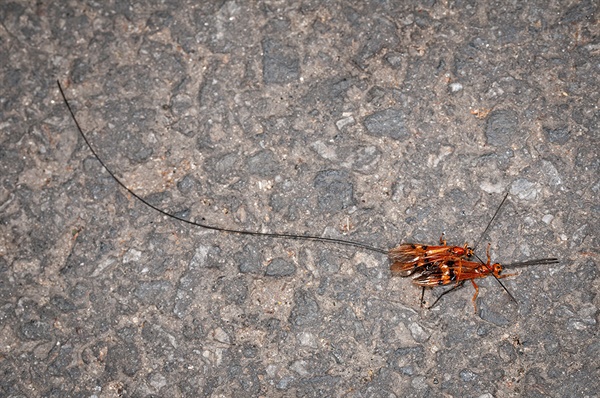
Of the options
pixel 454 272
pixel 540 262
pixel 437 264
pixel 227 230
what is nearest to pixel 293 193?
pixel 227 230

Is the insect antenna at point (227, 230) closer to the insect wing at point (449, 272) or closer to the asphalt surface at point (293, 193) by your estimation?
the asphalt surface at point (293, 193)

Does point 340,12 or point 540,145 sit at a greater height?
point 340,12

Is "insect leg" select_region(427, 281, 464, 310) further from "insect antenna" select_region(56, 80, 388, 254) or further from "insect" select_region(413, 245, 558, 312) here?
"insect antenna" select_region(56, 80, 388, 254)

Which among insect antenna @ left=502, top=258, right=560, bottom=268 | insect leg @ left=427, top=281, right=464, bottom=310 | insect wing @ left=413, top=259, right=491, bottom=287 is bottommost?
insect leg @ left=427, top=281, right=464, bottom=310

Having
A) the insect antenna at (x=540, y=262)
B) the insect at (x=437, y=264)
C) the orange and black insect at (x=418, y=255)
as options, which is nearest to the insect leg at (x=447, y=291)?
the insect at (x=437, y=264)

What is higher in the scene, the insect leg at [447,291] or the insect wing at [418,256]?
the insect wing at [418,256]

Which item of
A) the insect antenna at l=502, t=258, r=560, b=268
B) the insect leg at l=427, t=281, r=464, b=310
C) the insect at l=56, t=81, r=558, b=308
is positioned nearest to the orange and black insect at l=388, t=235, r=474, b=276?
the insect at l=56, t=81, r=558, b=308

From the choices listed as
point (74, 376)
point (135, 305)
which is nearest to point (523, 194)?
point (135, 305)

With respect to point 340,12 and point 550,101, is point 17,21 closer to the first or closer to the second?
point 340,12
